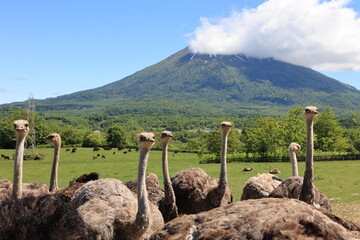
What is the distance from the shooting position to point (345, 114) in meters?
182

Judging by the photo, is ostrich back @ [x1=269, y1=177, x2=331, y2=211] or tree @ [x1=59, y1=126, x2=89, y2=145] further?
tree @ [x1=59, y1=126, x2=89, y2=145]

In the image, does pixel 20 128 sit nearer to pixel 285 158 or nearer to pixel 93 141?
pixel 285 158

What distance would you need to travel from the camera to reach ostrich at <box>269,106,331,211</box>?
18.7 feet

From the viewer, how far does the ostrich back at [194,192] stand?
25.0 ft

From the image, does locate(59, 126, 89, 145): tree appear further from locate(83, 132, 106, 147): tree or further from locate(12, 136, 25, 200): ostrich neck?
locate(12, 136, 25, 200): ostrich neck

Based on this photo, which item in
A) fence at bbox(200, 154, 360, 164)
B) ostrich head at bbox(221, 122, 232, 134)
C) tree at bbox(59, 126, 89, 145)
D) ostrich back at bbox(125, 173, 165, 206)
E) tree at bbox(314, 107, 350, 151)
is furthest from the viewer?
→ tree at bbox(59, 126, 89, 145)

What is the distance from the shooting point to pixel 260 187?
829 cm

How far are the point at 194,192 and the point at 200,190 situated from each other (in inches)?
5.0

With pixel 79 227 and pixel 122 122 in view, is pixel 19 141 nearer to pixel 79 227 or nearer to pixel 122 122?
pixel 79 227

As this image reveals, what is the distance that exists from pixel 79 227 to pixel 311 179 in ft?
10.8

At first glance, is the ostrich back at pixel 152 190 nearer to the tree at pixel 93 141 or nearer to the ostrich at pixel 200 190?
the ostrich at pixel 200 190

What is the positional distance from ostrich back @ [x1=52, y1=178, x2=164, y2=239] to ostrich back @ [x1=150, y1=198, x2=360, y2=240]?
1.21 metres

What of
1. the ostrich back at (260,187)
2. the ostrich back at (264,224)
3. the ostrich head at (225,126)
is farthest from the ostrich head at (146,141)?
the ostrich back at (260,187)

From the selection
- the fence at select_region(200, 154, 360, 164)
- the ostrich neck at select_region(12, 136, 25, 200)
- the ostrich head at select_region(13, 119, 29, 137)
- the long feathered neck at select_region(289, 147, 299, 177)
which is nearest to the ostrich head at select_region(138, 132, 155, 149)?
the ostrich neck at select_region(12, 136, 25, 200)
